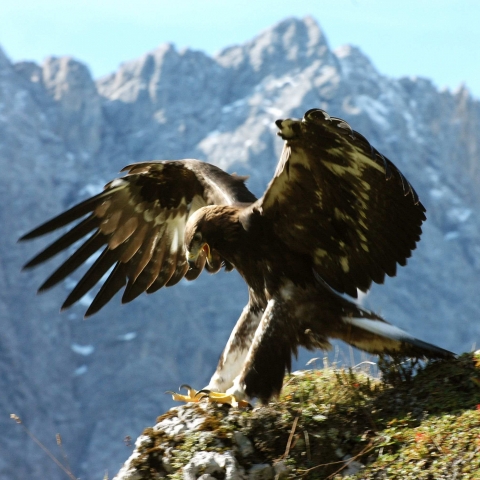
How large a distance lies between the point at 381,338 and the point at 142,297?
148 metres

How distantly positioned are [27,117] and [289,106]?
193 ft

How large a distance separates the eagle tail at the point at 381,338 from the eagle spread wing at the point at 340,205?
29 centimetres

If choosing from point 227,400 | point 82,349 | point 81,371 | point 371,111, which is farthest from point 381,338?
point 371,111

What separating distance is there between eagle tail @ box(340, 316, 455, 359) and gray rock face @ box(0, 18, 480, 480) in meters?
116

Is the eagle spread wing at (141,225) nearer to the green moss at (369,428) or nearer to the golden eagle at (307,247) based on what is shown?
the golden eagle at (307,247)

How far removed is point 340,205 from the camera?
19.8 feet

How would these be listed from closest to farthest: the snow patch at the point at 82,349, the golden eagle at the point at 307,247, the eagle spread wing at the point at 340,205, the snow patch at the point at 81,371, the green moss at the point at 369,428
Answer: the green moss at the point at 369,428 → the eagle spread wing at the point at 340,205 → the golden eagle at the point at 307,247 → the snow patch at the point at 81,371 → the snow patch at the point at 82,349

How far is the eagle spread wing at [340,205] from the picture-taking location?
18.4ft

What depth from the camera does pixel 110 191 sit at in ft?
24.6

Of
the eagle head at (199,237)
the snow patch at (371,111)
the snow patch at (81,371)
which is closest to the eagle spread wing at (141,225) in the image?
the eagle head at (199,237)

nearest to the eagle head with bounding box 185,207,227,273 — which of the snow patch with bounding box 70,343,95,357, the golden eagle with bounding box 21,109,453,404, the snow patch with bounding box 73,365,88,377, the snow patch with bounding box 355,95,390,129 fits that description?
the golden eagle with bounding box 21,109,453,404

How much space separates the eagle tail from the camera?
5914 mm

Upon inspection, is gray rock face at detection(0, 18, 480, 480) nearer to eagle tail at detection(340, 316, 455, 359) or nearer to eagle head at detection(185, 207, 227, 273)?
eagle head at detection(185, 207, 227, 273)

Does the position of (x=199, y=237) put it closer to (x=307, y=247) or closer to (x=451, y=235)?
(x=307, y=247)
